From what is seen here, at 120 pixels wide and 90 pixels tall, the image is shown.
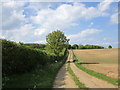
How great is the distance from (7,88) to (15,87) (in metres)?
0.35

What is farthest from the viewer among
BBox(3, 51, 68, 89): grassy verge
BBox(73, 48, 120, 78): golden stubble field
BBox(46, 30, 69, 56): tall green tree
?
BBox(46, 30, 69, 56): tall green tree

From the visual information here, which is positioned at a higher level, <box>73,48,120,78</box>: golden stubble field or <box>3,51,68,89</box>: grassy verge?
<box>3,51,68,89</box>: grassy verge

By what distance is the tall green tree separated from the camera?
104 ft

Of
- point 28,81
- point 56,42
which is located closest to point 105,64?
point 28,81

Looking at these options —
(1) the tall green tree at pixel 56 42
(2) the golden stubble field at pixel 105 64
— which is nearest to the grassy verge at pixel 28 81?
(2) the golden stubble field at pixel 105 64

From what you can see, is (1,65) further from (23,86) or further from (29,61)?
(29,61)

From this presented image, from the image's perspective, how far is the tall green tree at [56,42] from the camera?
104 ft

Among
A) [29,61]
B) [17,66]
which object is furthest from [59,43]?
[17,66]

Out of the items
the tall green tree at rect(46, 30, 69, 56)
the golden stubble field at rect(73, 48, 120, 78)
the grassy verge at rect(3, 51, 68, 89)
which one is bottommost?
the golden stubble field at rect(73, 48, 120, 78)

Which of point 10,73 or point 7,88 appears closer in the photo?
point 7,88

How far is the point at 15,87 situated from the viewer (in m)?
5.21

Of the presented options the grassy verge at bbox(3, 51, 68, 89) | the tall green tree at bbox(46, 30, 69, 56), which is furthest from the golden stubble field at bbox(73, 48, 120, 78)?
the tall green tree at bbox(46, 30, 69, 56)

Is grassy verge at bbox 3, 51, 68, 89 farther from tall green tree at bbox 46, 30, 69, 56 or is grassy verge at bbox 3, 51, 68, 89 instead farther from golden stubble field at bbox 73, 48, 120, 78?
tall green tree at bbox 46, 30, 69, 56

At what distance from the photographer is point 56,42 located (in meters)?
31.8
